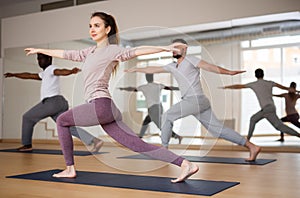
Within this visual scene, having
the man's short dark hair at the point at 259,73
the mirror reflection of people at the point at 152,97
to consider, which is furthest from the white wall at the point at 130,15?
the mirror reflection of people at the point at 152,97

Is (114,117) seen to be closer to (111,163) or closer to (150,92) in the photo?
(111,163)

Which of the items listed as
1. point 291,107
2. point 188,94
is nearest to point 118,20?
point 291,107

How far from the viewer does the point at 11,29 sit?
7.09 meters

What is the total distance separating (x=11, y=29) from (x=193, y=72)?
5103 millimetres

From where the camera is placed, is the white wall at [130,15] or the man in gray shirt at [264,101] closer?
the man in gray shirt at [264,101]

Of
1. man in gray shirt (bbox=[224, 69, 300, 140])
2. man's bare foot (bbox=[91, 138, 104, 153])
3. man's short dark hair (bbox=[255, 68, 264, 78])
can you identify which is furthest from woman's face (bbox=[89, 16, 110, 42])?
man's short dark hair (bbox=[255, 68, 264, 78])

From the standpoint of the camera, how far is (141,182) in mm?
2248

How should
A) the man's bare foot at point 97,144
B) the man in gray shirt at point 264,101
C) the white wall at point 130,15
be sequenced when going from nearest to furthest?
the man's bare foot at point 97,144, the man in gray shirt at point 264,101, the white wall at point 130,15

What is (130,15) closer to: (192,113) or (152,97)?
(152,97)

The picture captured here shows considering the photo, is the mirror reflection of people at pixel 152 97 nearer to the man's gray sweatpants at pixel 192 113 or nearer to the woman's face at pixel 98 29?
the man's gray sweatpants at pixel 192 113

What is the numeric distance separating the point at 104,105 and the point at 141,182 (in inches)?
19.0

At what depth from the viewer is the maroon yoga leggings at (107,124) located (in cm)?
219

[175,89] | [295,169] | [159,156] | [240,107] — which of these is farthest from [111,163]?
[240,107]

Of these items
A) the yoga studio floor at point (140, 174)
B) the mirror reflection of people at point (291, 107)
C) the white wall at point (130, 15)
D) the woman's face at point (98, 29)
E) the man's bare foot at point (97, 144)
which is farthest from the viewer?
the white wall at point (130, 15)
